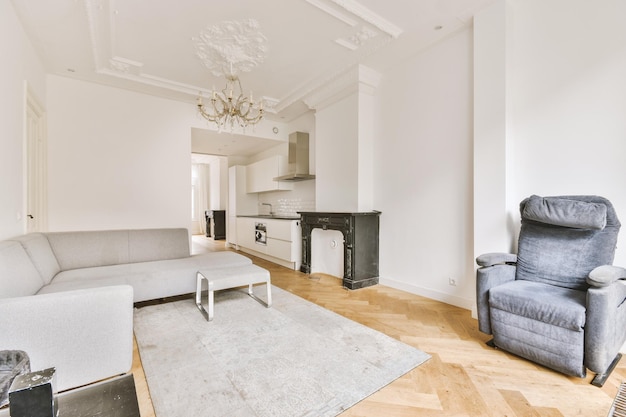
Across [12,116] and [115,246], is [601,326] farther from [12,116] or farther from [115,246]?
[12,116]

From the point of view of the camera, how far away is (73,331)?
1646 mm

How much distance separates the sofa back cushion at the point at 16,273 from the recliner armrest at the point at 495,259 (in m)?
3.24

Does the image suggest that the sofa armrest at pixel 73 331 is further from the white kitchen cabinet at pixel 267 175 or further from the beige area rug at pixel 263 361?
the white kitchen cabinet at pixel 267 175

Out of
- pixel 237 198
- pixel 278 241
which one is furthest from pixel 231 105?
pixel 237 198

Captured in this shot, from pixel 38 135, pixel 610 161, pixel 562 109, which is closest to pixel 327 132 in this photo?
pixel 562 109

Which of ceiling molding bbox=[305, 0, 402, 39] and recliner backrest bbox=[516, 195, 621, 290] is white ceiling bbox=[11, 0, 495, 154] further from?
recliner backrest bbox=[516, 195, 621, 290]

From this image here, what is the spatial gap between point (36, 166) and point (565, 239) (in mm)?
5761

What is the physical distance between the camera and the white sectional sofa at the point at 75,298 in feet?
5.13

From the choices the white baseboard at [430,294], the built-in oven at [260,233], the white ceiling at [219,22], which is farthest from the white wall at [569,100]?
the built-in oven at [260,233]

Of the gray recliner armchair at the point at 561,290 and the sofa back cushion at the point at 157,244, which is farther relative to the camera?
the sofa back cushion at the point at 157,244

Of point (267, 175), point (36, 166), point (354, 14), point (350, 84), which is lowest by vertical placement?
point (36, 166)

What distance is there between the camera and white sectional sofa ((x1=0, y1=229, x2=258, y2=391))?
156cm

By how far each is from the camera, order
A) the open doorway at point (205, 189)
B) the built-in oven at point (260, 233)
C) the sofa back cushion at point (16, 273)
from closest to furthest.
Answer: the sofa back cushion at point (16, 273) → the built-in oven at point (260, 233) → the open doorway at point (205, 189)

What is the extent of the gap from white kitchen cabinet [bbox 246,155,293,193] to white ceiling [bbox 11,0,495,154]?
2001 mm
